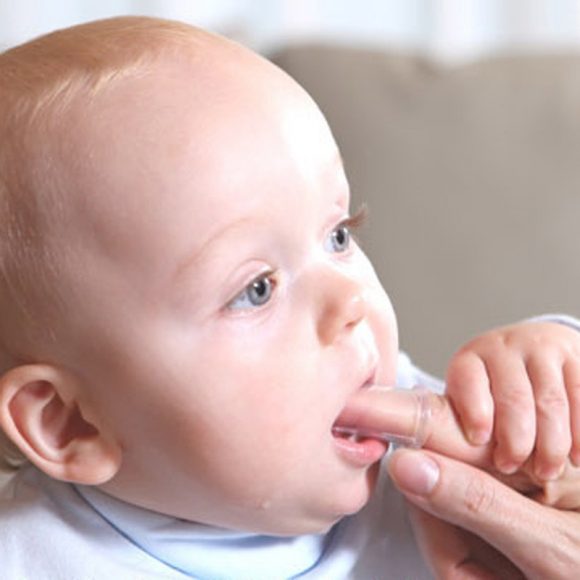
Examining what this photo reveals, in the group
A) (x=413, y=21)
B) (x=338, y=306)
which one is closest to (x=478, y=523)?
(x=338, y=306)

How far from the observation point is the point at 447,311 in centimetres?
151

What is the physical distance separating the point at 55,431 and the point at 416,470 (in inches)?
9.9

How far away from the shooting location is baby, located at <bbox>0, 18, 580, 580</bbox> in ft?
2.63

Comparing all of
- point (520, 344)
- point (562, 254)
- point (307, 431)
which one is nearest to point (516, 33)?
point (562, 254)

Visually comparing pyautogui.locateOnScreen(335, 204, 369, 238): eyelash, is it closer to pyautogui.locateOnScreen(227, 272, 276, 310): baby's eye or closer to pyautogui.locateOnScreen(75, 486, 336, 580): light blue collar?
pyautogui.locateOnScreen(227, 272, 276, 310): baby's eye

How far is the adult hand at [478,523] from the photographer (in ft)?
2.82

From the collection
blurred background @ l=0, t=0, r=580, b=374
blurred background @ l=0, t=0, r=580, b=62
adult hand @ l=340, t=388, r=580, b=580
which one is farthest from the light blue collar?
blurred background @ l=0, t=0, r=580, b=62

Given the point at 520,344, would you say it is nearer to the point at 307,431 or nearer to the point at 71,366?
the point at 307,431

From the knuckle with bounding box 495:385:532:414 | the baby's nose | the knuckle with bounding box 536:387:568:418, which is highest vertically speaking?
the baby's nose

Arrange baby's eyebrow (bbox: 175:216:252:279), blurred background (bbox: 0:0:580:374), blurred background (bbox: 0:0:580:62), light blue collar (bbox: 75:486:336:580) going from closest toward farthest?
baby's eyebrow (bbox: 175:216:252:279)
light blue collar (bbox: 75:486:336:580)
blurred background (bbox: 0:0:580:374)
blurred background (bbox: 0:0:580:62)

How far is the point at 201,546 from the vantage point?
929 mm

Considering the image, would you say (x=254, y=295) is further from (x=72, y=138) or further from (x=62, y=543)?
(x=62, y=543)

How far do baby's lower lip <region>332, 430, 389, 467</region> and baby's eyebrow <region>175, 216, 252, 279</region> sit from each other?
0.15 m

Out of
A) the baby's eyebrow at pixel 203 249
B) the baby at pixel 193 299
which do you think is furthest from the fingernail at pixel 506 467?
the baby's eyebrow at pixel 203 249
